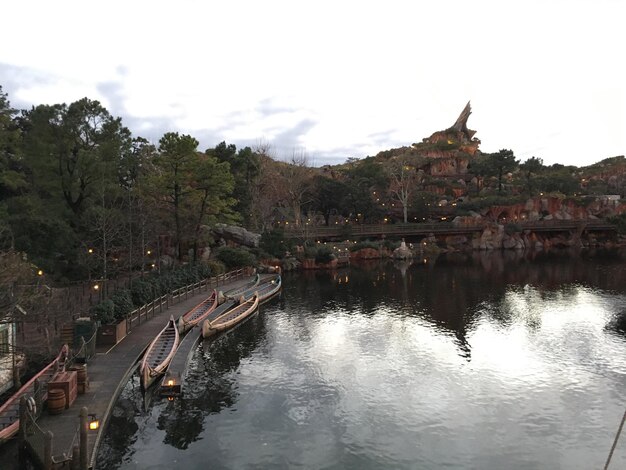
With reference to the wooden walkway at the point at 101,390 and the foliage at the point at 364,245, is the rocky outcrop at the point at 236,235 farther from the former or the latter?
the wooden walkway at the point at 101,390

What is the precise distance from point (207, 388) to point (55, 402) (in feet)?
29.0

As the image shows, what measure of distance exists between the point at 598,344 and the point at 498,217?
294 feet

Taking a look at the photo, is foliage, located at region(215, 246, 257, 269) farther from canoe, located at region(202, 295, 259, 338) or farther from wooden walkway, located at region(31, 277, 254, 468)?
wooden walkway, located at region(31, 277, 254, 468)

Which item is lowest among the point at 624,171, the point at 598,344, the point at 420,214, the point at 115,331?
the point at 598,344

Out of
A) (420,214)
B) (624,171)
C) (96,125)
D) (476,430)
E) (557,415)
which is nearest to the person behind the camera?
(476,430)

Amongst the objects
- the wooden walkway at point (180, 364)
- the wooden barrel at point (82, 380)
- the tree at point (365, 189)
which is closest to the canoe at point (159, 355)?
the wooden walkway at point (180, 364)

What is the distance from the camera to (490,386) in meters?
27.3

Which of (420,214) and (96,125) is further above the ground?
(96,125)

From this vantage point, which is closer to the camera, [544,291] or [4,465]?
[4,465]

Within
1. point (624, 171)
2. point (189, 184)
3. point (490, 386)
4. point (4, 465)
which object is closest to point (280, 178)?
point (189, 184)

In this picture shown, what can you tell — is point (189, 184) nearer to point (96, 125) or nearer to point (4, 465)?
point (96, 125)

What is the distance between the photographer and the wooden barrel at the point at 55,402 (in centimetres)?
2061

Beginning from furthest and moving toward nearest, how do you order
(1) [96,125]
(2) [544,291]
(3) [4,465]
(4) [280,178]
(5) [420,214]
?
1. (5) [420,214]
2. (4) [280,178]
3. (2) [544,291]
4. (1) [96,125]
5. (3) [4,465]

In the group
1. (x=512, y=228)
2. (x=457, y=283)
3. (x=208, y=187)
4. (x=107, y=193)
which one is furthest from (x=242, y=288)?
(x=512, y=228)
